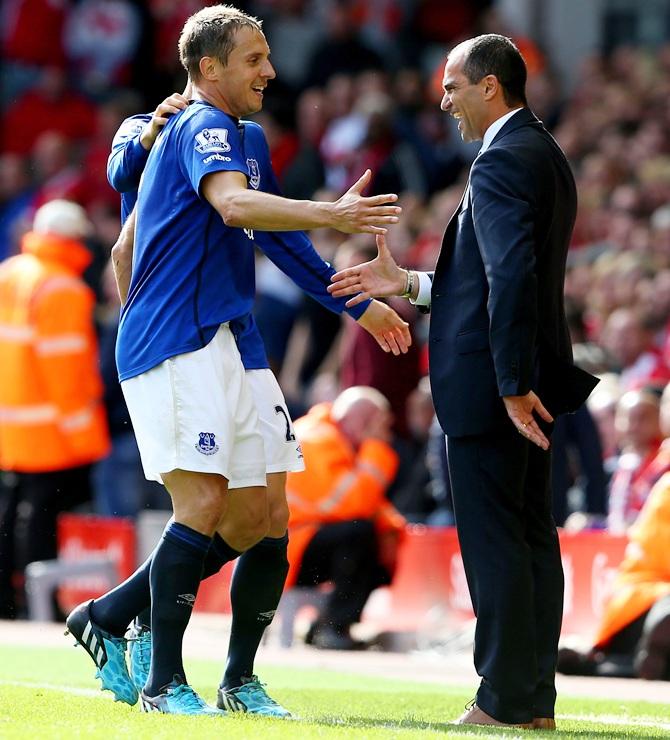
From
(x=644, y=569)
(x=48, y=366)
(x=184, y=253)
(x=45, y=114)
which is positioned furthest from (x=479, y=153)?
(x=45, y=114)

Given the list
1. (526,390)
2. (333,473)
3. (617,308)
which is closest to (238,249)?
(526,390)

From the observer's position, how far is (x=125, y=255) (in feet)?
21.9

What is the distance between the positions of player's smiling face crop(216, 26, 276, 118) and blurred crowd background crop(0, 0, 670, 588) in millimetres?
4516

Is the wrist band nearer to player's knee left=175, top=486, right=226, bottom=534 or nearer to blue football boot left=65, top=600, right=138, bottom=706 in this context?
player's knee left=175, top=486, right=226, bottom=534

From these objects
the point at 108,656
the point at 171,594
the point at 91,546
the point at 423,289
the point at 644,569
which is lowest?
the point at 91,546

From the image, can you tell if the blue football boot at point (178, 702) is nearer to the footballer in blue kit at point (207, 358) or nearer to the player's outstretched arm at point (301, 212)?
the footballer in blue kit at point (207, 358)

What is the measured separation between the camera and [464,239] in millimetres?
6359

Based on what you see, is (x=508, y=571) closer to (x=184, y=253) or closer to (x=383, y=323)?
(x=383, y=323)

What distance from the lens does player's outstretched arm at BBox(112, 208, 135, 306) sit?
261 inches

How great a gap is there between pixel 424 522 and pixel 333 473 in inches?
58.6

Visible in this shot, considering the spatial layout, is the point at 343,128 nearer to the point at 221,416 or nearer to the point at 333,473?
the point at 333,473

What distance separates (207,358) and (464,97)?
4.26ft

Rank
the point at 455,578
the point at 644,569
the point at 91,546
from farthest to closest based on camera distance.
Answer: the point at 91,546, the point at 455,578, the point at 644,569

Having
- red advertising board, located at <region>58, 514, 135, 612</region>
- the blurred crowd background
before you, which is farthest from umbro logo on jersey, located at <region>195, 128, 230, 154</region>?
red advertising board, located at <region>58, 514, 135, 612</region>
